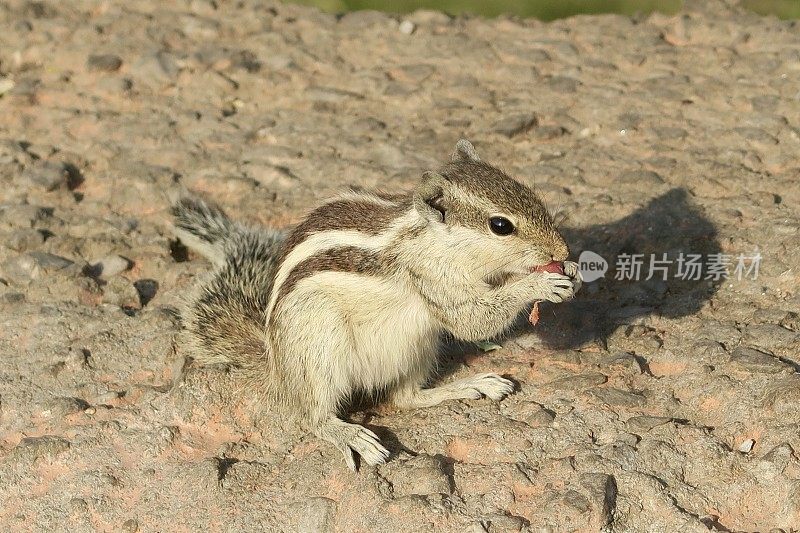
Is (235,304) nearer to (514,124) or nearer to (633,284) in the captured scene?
(633,284)

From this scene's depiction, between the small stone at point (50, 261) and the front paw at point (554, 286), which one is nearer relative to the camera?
the front paw at point (554, 286)

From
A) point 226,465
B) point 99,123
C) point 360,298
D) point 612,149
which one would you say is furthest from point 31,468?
point 612,149

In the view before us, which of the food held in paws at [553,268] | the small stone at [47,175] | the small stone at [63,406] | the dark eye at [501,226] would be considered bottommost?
the small stone at [63,406]

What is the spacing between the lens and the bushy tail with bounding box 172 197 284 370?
396 cm

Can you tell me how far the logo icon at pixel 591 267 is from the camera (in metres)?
4.49

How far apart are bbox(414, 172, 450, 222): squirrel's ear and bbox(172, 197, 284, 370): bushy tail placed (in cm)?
76

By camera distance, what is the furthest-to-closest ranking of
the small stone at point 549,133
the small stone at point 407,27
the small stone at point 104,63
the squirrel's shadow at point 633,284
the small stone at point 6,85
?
the small stone at point 407,27, the small stone at point 104,63, the small stone at point 6,85, the small stone at point 549,133, the squirrel's shadow at point 633,284

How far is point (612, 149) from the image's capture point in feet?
17.6

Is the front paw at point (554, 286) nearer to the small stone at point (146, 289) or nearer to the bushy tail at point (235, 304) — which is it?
the bushy tail at point (235, 304)

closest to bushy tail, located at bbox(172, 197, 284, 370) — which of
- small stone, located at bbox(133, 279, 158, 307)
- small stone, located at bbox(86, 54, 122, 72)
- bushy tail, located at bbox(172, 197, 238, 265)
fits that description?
bushy tail, located at bbox(172, 197, 238, 265)

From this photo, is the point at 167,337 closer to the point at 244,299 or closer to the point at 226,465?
the point at 244,299

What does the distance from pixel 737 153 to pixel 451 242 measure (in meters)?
2.25

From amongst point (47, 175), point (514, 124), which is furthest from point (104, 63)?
point (514, 124)

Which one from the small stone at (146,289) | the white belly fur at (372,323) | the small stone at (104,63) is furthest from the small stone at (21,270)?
the small stone at (104,63)
